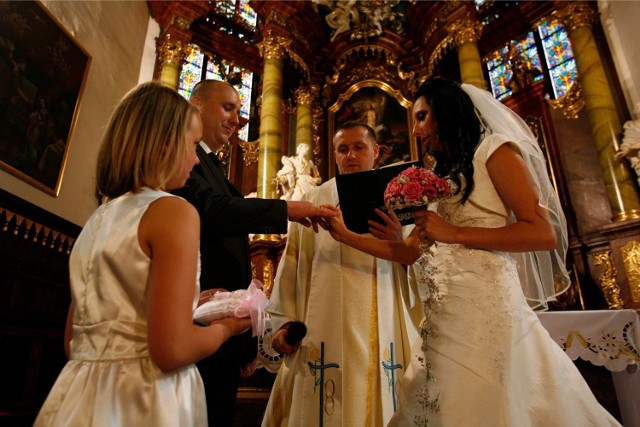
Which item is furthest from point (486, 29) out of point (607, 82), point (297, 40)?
point (297, 40)

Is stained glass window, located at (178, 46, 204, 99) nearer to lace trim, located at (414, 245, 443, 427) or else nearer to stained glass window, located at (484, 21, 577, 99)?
stained glass window, located at (484, 21, 577, 99)

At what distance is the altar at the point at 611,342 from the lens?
9.12 ft

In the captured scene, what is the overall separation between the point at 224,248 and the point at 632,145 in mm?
6564

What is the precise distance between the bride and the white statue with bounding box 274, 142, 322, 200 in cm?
558

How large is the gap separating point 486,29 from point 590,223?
4.97 metres

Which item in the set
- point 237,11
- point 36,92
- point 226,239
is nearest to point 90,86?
point 36,92

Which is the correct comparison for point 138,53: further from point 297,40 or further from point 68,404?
point 68,404

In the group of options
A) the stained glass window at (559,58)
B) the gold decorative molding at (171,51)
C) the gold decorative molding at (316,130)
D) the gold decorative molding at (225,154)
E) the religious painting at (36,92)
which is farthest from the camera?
the gold decorative molding at (316,130)

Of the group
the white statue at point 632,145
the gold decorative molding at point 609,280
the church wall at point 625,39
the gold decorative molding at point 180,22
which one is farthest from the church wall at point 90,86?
the church wall at point 625,39

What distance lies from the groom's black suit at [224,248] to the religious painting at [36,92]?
393cm

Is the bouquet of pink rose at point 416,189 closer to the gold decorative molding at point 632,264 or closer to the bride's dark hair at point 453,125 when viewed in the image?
the bride's dark hair at point 453,125

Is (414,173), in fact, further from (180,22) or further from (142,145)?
(180,22)

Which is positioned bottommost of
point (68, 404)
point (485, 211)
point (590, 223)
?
point (68, 404)

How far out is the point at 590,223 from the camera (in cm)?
692
